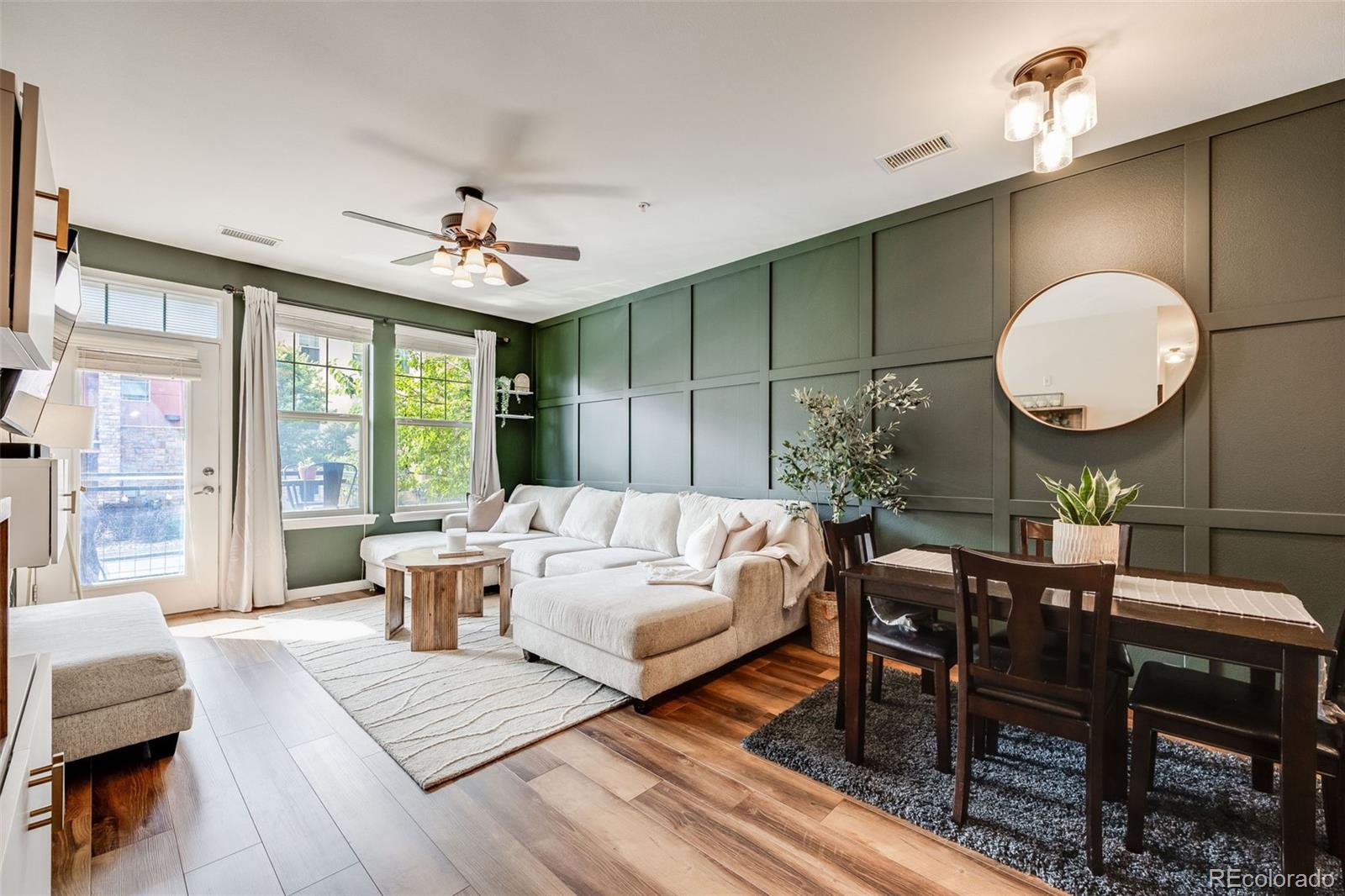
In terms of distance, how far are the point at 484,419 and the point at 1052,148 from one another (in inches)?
200

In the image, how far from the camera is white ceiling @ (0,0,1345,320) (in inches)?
79.1

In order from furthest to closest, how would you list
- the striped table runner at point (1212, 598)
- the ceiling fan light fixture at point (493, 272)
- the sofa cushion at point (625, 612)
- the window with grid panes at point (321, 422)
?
1. the window with grid panes at point (321, 422)
2. the ceiling fan light fixture at point (493, 272)
3. the sofa cushion at point (625, 612)
4. the striped table runner at point (1212, 598)

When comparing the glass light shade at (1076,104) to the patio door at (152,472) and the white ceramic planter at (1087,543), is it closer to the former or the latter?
the white ceramic planter at (1087,543)

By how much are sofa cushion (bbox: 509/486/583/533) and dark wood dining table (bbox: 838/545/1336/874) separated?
364 centimetres

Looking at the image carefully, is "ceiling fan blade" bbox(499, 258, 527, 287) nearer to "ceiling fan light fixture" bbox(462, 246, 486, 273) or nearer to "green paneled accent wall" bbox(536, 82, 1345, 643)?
"ceiling fan light fixture" bbox(462, 246, 486, 273)

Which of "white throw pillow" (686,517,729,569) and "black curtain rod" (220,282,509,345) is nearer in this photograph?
"white throw pillow" (686,517,729,569)

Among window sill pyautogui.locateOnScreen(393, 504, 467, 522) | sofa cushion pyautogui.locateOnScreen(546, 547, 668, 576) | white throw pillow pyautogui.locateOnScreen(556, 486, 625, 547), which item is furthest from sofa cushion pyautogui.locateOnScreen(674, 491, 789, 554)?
window sill pyautogui.locateOnScreen(393, 504, 467, 522)

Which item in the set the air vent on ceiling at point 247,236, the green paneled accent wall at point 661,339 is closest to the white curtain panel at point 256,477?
the air vent on ceiling at point 247,236

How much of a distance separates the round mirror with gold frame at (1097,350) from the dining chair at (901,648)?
1.24 metres

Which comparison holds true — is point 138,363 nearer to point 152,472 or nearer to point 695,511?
point 152,472

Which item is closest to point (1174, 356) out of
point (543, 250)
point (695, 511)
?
point (695, 511)

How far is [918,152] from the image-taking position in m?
2.90

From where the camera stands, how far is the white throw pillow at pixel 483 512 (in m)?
5.32

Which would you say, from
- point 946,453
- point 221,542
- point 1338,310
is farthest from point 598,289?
point 1338,310
